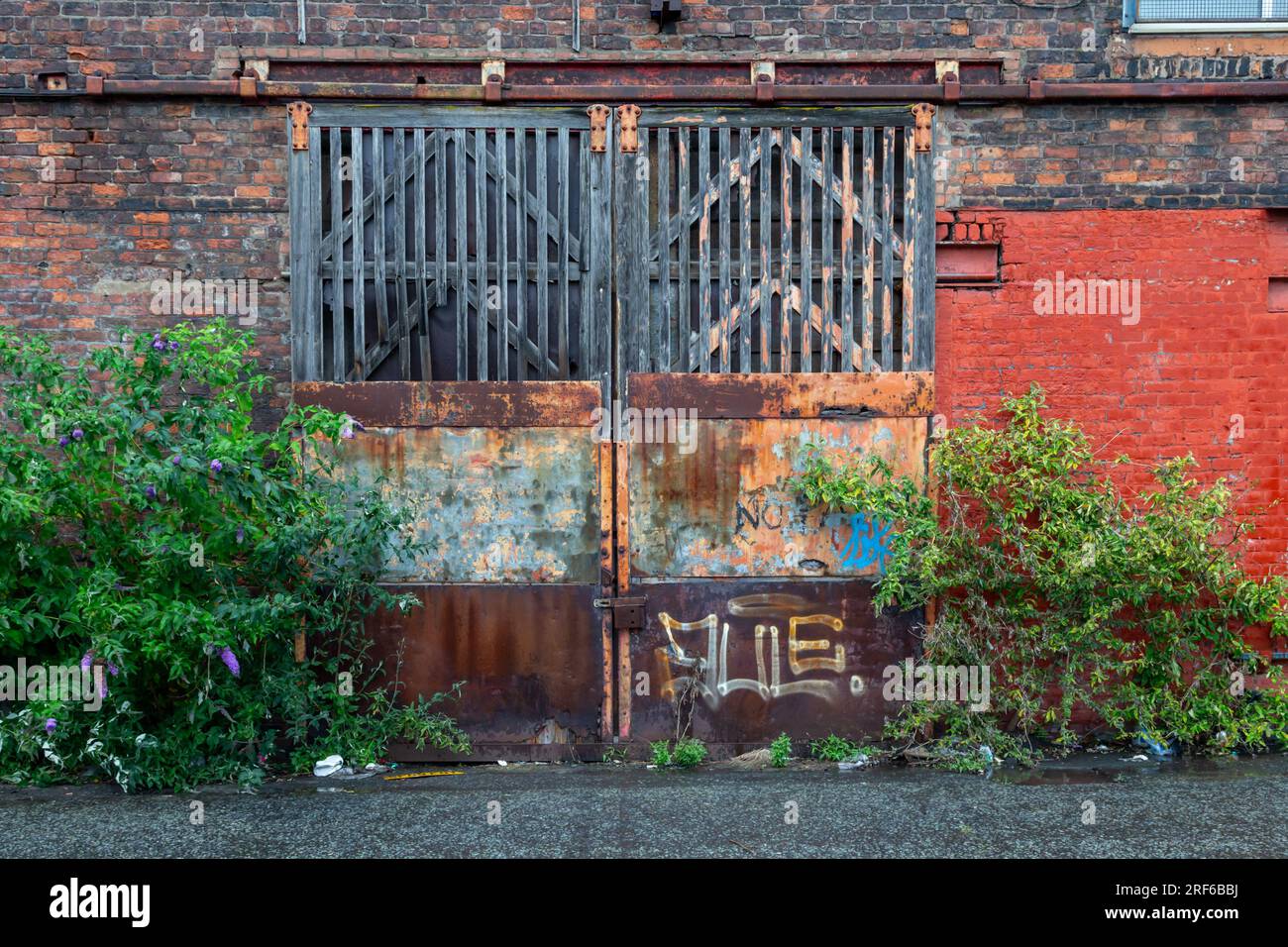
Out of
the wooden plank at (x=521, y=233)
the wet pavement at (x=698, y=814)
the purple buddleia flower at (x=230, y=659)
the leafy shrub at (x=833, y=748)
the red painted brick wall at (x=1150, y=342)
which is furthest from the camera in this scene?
the red painted brick wall at (x=1150, y=342)

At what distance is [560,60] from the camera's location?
6.50 metres

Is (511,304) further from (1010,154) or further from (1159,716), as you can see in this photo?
(1159,716)

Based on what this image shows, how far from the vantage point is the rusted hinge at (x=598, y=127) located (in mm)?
6457

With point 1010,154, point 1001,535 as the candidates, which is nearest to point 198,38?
point 1010,154

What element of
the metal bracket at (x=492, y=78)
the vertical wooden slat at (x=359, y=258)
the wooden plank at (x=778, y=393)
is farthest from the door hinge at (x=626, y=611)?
the metal bracket at (x=492, y=78)

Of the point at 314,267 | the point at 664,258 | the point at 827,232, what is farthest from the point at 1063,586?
the point at 314,267

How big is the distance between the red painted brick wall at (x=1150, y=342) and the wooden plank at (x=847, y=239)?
603 mm

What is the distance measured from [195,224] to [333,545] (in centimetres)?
222

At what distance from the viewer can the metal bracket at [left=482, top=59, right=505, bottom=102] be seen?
252 inches

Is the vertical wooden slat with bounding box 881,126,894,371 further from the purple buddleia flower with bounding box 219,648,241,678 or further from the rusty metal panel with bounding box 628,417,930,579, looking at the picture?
the purple buddleia flower with bounding box 219,648,241,678

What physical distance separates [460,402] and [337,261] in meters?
1.16

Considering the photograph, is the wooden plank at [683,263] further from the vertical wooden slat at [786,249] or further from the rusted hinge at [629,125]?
the vertical wooden slat at [786,249]

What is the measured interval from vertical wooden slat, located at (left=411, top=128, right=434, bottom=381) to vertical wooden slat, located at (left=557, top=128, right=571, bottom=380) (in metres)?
0.82

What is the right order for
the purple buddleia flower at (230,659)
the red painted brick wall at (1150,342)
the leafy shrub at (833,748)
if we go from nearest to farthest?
1. the purple buddleia flower at (230,659)
2. the leafy shrub at (833,748)
3. the red painted brick wall at (1150,342)
